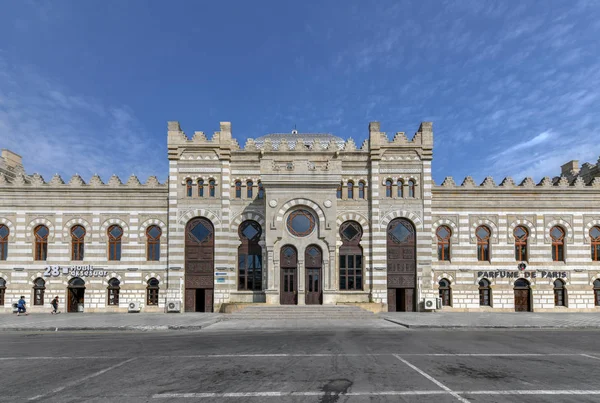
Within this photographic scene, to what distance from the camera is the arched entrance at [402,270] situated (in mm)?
32125

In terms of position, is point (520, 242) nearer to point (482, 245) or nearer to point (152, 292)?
point (482, 245)

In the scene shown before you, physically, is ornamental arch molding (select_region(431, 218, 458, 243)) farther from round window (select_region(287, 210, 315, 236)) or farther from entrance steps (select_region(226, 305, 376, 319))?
round window (select_region(287, 210, 315, 236))

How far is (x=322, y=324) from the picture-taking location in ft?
79.4

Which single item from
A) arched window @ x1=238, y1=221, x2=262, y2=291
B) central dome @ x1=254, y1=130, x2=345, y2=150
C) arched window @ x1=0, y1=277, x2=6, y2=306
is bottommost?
arched window @ x1=0, y1=277, x2=6, y2=306

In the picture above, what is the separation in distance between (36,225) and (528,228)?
37.3 metres

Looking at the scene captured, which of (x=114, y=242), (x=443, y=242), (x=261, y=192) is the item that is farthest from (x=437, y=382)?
(x=114, y=242)

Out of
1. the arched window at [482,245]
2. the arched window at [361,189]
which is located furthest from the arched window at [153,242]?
the arched window at [482,245]

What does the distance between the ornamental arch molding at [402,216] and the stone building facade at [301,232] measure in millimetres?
75

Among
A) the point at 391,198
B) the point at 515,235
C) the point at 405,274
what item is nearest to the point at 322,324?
the point at 405,274

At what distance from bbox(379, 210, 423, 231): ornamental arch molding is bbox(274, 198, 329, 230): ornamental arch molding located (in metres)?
4.50

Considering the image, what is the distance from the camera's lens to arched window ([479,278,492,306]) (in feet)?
107

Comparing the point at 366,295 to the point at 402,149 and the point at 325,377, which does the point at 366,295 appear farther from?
the point at 325,377

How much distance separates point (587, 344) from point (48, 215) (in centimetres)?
3447

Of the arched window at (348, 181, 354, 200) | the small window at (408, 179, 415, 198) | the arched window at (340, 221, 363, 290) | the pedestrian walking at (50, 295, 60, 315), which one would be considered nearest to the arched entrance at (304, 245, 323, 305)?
the arched window at (340, 221, 363, 290)
